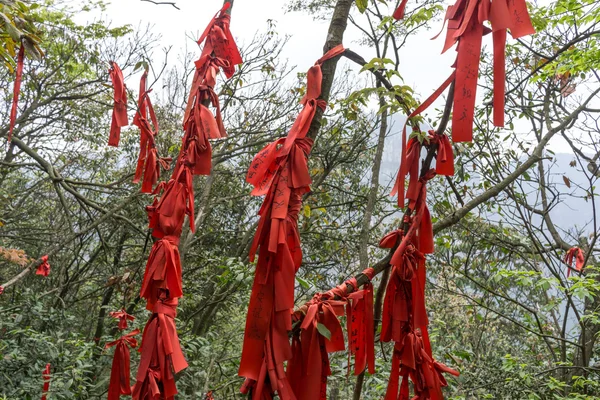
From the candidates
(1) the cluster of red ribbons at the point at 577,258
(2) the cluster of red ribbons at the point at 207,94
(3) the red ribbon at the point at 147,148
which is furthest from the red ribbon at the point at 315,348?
(1) the cluster of red ribbons at the point at 577,258

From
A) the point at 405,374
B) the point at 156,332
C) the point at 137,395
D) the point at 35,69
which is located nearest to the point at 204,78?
the point at 156,332

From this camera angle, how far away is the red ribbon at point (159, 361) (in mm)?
1024

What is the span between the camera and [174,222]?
119 centimetres

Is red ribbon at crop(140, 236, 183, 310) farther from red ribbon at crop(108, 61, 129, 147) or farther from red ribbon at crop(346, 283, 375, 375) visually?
red ribbon at crop(108, 61, 129, 147)

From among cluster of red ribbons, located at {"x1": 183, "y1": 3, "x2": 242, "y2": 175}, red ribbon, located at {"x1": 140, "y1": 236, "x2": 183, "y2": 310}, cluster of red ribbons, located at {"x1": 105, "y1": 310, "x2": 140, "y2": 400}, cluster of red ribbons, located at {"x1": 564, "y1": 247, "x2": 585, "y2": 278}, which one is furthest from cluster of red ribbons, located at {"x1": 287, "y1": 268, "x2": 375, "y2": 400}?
cluster of red ribbons, located at {"x1": 564, "y1": 247, "x2": 585, "y2": 278}

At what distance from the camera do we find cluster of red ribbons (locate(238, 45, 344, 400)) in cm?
58

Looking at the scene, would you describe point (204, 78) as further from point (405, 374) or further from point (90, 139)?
point (90, 139)

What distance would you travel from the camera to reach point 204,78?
1302mm

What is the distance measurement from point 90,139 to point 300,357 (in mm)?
5064

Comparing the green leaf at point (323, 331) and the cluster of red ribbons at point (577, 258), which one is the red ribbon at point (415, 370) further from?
the cluster of red ribbons at point (577, 258)

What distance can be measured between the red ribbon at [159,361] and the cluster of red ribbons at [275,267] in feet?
1.73

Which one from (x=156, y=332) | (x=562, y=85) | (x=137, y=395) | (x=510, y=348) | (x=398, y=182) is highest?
(x=562, y=85)

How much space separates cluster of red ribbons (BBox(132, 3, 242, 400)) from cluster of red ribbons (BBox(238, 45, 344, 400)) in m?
0.53

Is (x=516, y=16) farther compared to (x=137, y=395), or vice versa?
(x=137, y=395)
